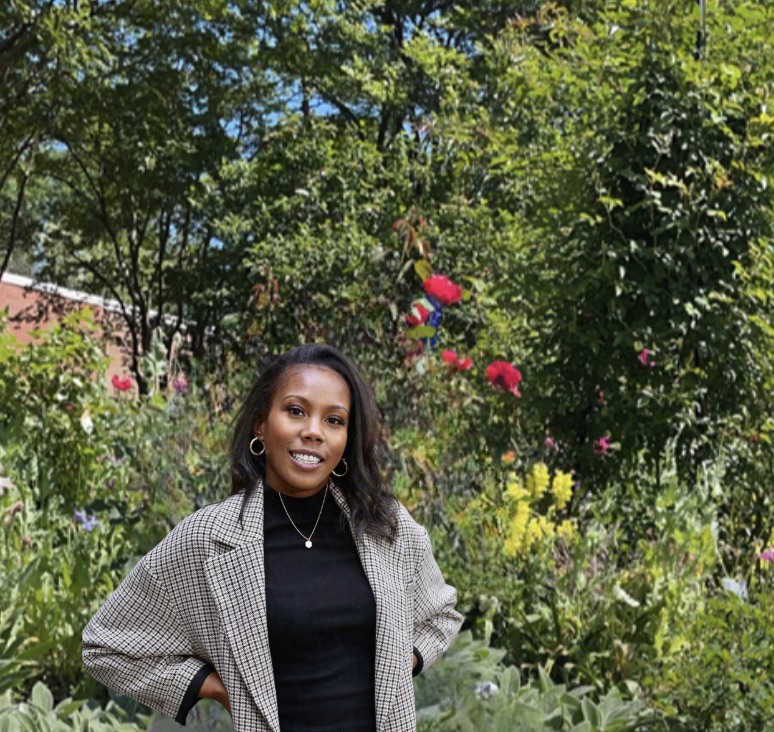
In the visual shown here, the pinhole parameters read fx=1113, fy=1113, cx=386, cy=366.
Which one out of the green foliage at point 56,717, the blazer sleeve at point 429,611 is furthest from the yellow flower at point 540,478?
the blazer sleeve at point 429,611

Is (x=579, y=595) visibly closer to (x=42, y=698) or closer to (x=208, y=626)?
(x=42, y=698)

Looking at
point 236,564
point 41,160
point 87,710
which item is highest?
point 41,160

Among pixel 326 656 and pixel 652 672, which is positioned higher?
pixel 326 656

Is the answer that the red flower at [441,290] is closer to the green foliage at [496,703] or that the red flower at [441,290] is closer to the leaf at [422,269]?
the leaf at [422,269]

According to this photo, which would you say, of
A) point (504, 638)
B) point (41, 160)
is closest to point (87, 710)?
point (504, 638)

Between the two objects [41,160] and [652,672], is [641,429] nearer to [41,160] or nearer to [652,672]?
[652,672]

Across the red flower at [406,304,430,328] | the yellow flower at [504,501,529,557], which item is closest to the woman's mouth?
the yellow flower at [504,501,529,557]

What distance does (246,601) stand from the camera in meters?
1.71

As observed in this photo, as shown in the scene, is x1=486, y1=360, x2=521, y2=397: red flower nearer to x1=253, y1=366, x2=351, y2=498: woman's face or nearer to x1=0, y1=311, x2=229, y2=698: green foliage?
x1=0, y1=311, x2=229, y2=698: green foliage

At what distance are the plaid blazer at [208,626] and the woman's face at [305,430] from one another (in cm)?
7

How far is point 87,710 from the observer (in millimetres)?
3367

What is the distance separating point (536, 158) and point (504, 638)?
9.12 ft

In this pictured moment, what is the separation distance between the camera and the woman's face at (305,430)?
1.80 metres

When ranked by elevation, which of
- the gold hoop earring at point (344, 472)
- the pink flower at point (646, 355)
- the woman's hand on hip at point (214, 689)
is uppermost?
the pink flower at point (646, 355)
